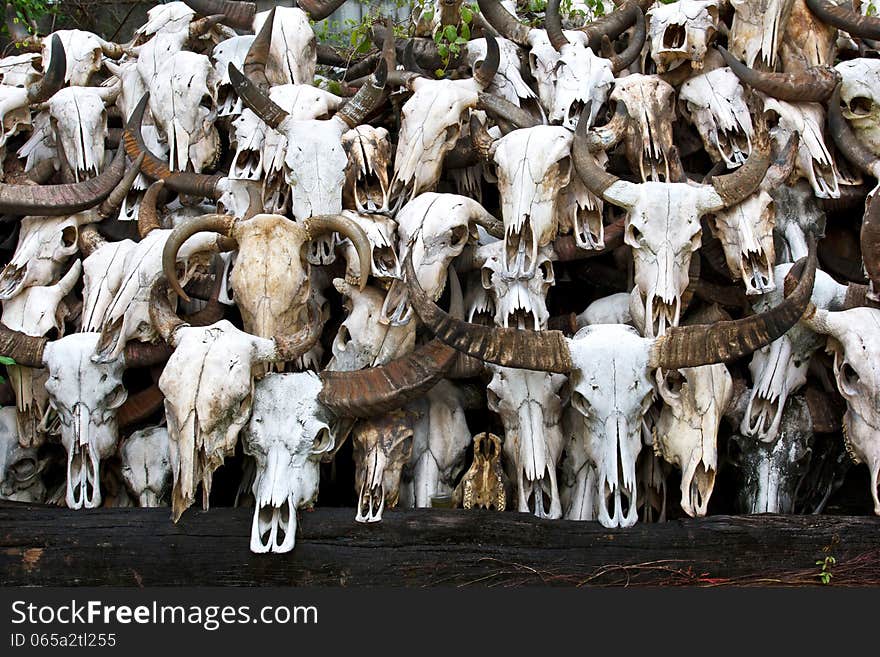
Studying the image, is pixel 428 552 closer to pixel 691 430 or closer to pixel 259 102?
pixel 691 430

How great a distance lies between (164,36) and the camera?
30.3 ft

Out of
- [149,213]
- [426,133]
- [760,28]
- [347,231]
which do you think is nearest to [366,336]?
[347,231]

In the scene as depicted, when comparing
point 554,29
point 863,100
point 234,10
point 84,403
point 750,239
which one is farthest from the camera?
point 234,10

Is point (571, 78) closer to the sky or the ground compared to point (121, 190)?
closer to the sky

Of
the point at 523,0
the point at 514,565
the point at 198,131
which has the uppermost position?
the point at 523,0

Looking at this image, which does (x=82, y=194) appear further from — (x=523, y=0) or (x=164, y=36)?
(x=523, y=0)

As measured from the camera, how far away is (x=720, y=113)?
809 centimetres

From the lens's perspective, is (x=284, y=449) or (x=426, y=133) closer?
(x=284, y=449)

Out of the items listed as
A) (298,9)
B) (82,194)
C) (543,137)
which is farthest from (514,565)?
(298,9)

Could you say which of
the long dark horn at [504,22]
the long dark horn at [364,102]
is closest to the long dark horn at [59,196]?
the long dark horn at [364,102]

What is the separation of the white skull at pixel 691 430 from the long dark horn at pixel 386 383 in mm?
1263

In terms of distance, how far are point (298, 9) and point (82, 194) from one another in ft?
7.66

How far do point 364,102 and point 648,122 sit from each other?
1.90m

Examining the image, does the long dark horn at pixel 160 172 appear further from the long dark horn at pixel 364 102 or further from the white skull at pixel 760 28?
the white skull at pixel 760 28
